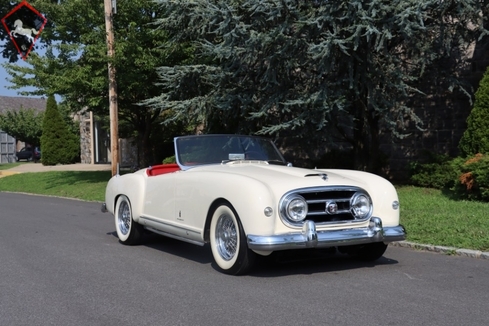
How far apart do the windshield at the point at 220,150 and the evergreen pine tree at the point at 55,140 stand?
27.4 meters

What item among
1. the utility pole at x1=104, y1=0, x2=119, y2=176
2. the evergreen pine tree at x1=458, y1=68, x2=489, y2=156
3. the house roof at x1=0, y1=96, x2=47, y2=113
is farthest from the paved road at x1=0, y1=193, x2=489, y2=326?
the house roof at x1=0, y1=96, x2=47, y2=113

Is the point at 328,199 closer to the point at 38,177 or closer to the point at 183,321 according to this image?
the point at 183,321

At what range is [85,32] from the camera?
19047mm

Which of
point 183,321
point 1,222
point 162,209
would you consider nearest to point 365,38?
point 162,209

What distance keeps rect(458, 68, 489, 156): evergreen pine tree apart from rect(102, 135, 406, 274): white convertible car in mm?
6805

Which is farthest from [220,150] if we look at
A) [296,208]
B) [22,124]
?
[22,124]

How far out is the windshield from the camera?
8.27 meters

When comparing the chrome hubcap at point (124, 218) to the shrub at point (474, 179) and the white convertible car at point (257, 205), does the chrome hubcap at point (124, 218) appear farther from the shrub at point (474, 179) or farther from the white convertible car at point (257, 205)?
the shrub at point (474, 179)

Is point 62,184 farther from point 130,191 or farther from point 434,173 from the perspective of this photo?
point 130,191

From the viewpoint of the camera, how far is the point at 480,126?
1360 cm

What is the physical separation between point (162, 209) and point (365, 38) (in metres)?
6.70

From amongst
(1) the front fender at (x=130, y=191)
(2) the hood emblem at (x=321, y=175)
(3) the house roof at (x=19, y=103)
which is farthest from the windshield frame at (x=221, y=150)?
(3) the house roof at (x=19, y=103)

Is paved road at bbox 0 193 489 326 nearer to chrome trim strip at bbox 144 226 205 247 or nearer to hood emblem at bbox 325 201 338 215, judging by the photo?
chrome trim strip at bbox 144 226 205 247

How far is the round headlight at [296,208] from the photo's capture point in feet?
21.2
